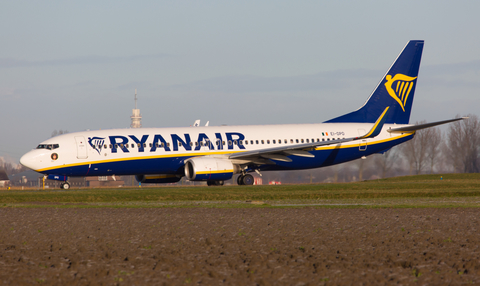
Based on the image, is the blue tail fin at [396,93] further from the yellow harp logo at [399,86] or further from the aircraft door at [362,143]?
the aircraft door at [362,143]

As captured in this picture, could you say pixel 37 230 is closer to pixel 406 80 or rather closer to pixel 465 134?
pixel 406 80

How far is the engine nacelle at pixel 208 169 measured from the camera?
31438 mm

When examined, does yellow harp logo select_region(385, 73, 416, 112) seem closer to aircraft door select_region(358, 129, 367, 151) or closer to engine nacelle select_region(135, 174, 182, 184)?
aircraft door select_region(358, 129, 367, 151)

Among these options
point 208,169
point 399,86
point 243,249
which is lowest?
point 243,249

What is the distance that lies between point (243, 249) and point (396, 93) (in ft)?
103

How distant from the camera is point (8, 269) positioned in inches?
311

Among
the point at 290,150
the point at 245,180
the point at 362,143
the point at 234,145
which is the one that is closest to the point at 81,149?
the point at 234,145

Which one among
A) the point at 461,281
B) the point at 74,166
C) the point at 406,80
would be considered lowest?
the point at 461,281

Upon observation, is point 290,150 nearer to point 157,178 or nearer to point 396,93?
point 157,178

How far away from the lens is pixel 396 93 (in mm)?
38750

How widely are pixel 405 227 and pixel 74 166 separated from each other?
75.2ft

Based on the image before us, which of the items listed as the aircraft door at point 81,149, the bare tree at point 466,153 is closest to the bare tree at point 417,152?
the bare tree at point 466,153

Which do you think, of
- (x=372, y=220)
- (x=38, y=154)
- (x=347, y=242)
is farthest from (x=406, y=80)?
(x=347, y=242)

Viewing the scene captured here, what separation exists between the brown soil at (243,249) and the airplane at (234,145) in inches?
637
